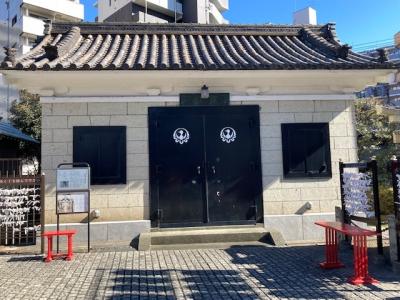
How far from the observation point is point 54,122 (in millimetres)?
8484

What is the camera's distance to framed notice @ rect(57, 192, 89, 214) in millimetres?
7656

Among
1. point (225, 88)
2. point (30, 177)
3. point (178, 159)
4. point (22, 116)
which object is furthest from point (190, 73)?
point (22, 116)

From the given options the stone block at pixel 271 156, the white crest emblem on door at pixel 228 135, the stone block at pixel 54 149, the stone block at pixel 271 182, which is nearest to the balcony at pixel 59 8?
the stone block at pixel 54 149

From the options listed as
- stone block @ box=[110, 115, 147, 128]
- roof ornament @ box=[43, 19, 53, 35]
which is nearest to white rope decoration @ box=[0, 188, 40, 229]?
stone block @ box=[110, 115, 147, 128]

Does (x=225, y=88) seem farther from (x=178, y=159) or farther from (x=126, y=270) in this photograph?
(x=126, y=270)

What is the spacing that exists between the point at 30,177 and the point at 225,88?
4.66 metres

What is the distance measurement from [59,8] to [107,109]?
32.7 metres

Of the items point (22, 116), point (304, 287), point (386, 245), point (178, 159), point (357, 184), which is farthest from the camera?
point (22, 116)

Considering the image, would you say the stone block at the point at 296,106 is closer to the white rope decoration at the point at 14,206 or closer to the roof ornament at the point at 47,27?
the white rope decoration at the point at 14,206

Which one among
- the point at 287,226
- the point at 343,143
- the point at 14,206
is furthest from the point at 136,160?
the point at 343,143

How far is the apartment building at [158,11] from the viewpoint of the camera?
36.2 metres

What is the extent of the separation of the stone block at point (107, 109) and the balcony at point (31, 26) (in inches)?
1146

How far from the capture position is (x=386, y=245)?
25.0ft

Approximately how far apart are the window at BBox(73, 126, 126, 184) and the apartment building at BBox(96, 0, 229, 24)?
2867 cm
